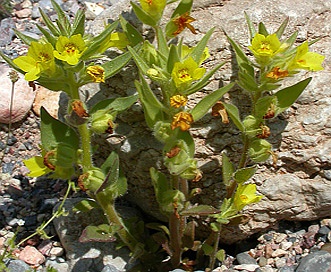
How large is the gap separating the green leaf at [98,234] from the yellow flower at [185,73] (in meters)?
0.98

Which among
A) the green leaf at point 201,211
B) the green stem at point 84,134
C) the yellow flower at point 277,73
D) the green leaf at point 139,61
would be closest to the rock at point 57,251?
the green stem at point 84,134

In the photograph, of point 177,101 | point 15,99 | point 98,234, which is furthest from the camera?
point 15,99

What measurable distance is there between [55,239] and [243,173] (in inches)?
61.3

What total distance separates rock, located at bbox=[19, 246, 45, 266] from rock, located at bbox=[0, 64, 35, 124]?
1091 millimetres

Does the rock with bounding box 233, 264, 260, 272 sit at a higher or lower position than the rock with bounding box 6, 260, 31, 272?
lower

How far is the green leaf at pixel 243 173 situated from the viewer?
9.53 feet

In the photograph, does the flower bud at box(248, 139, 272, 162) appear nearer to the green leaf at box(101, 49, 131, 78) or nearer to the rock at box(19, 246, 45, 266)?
the green leaf at box(101, 49, 131, 78)

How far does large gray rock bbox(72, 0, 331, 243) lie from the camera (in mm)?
3252

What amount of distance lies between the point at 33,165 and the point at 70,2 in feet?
8.20

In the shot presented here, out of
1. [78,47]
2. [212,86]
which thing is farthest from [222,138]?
[78,47]

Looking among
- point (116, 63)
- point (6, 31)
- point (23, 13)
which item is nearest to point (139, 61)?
point (116, 63)

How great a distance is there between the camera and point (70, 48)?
2643mm

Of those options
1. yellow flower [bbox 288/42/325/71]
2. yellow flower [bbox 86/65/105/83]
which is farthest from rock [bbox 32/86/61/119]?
yellow flower [bbox 288/42/325/71]

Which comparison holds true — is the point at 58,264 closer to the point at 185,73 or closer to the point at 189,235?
the point at 189,235
